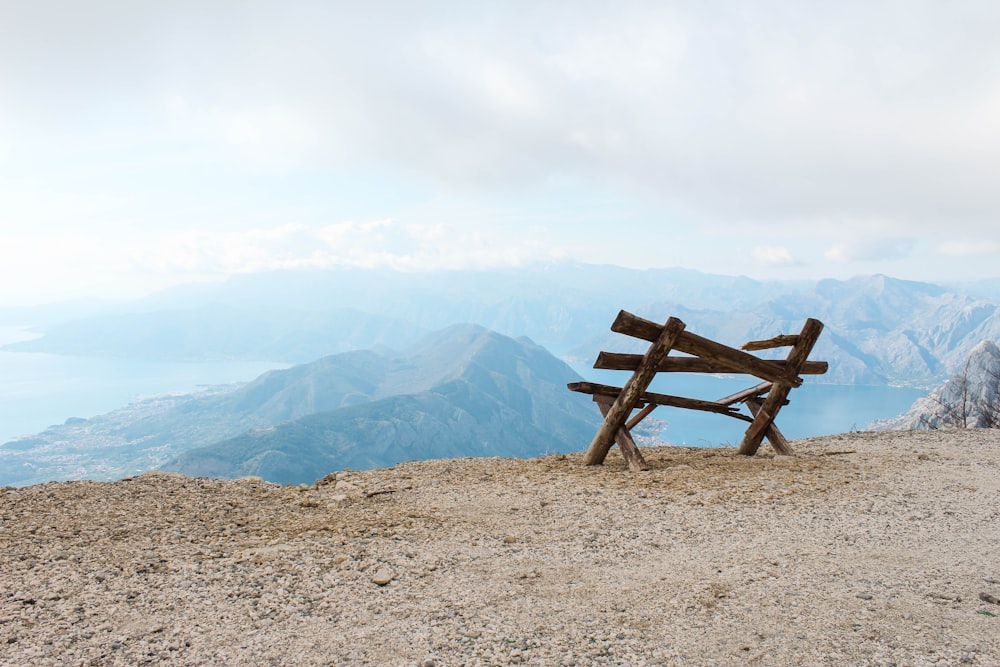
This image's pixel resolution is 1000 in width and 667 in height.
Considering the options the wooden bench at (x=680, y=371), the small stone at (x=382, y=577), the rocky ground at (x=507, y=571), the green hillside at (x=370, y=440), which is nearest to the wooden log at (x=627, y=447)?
the wooden bench at (x=680, y=371)

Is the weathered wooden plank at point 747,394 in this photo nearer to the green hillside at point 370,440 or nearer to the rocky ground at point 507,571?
the rocky ground at point 507,571

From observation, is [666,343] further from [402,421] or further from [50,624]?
[402,421]

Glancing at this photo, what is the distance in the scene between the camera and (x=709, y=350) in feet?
31.1

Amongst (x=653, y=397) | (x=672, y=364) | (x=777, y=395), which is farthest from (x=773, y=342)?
(x=653, y=397)

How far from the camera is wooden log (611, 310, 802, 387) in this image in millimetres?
9109

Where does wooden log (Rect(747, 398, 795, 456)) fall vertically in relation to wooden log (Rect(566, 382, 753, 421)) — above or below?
below

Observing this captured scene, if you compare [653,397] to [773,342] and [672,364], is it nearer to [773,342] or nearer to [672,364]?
[672,364]

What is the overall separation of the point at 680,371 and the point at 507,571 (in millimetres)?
5897

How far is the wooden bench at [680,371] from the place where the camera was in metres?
9.29

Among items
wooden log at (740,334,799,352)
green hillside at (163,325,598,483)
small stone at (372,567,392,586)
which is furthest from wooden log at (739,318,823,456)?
green hillside at (163,325,598,483)

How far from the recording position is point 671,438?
14212cm

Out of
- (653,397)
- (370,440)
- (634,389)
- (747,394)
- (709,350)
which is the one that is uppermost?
(709,350)

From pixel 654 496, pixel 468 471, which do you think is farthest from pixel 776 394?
pixel 468 471

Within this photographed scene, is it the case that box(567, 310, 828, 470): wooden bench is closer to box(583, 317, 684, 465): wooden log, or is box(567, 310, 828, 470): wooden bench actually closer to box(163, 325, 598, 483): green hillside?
box(583, 317, 684, 465): wooden log
